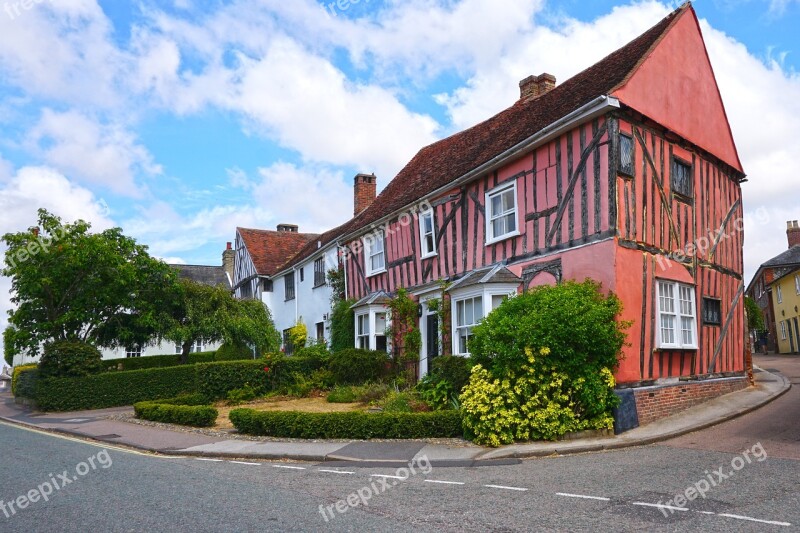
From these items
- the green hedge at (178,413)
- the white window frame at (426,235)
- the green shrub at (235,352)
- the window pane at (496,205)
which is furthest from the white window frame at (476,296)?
the green shrub at (235,352)

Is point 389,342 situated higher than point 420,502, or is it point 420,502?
point 389,342

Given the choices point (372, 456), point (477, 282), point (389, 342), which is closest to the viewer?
point (372, 456)

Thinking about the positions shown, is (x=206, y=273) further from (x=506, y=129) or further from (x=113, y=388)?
(x=506, y=129)

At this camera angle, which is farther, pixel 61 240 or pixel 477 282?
pixel 61 240

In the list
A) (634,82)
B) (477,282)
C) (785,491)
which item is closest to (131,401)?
(477,282)

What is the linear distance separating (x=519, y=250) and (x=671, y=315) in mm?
3555

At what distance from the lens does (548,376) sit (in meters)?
11.1

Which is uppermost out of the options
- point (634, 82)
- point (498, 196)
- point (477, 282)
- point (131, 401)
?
point (634, 82)

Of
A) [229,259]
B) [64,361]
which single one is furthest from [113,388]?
[229,259]

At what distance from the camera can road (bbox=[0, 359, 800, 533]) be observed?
5922mm

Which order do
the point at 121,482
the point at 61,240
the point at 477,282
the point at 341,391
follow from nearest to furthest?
the point at 121,482, the point at 477,282, the point at 341,391, the point at 61,240

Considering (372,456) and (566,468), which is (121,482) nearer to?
(372,456)

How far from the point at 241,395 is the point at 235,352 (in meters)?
12.5

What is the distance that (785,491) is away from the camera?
681cm
